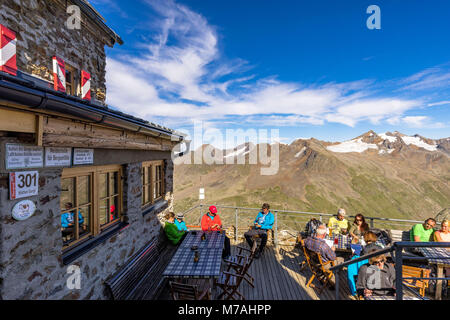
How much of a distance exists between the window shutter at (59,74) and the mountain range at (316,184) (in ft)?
101

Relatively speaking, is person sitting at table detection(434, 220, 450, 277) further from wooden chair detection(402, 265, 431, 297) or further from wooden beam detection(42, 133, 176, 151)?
wooden beam detection(42, 133, 176, 151)

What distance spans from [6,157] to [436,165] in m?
121

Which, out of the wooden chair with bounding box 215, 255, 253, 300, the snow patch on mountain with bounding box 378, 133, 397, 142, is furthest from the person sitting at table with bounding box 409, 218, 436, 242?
the snow patch on mountain with bounding box 378, 133, 397, 142

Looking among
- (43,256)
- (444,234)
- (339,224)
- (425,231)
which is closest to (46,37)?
(43,256)

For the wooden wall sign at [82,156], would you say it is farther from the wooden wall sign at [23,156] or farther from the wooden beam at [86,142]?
the wooden wall sign at [23,156]

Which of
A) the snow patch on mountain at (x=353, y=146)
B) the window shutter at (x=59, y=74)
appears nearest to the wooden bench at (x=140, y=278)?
the window shutter at (x=59, y=74)

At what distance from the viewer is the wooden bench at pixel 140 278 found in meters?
3.45

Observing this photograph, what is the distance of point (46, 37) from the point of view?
17.7 feet

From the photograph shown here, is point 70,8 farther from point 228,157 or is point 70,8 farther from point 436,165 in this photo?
point 436,165

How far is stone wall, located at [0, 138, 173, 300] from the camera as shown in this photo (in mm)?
2002

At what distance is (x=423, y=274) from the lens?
12.4 feet

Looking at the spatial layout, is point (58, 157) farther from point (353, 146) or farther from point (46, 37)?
point (353, 146)

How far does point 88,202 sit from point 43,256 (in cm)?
105

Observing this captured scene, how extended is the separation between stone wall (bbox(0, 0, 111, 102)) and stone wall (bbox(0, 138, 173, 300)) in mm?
4253
